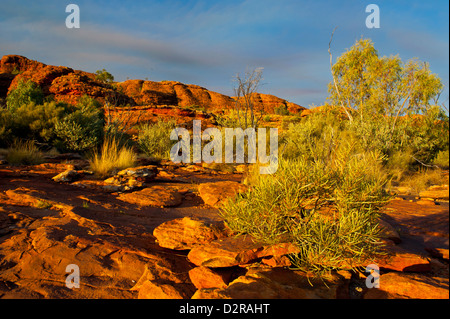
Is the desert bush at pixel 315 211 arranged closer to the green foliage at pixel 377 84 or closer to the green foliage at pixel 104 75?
the green foliage at pixel 377 84

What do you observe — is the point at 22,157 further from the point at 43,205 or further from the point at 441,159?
the point at 441,159

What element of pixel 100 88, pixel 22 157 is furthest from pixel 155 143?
pixel 100 88

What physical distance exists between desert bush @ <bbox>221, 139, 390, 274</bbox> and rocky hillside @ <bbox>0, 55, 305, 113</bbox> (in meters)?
22.0

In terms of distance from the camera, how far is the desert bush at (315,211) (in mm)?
2811

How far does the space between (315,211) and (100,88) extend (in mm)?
31762

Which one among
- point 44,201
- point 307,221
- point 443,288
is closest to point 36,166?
point 44,201

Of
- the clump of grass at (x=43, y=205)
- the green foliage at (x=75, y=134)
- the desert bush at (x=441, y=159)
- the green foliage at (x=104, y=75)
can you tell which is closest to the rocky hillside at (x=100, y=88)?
the green foliage at (x=104, y=75)

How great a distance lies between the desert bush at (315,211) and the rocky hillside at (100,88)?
21958 millimetres

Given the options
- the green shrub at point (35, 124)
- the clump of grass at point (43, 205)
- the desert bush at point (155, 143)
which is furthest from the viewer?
the desert bush at point (155, 143)

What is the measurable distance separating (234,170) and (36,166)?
645cm

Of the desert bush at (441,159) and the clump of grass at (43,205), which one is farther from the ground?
the desert bush at (441,159)

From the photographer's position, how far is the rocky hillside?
97.6ft

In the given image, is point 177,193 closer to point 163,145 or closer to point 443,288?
point 443,288
